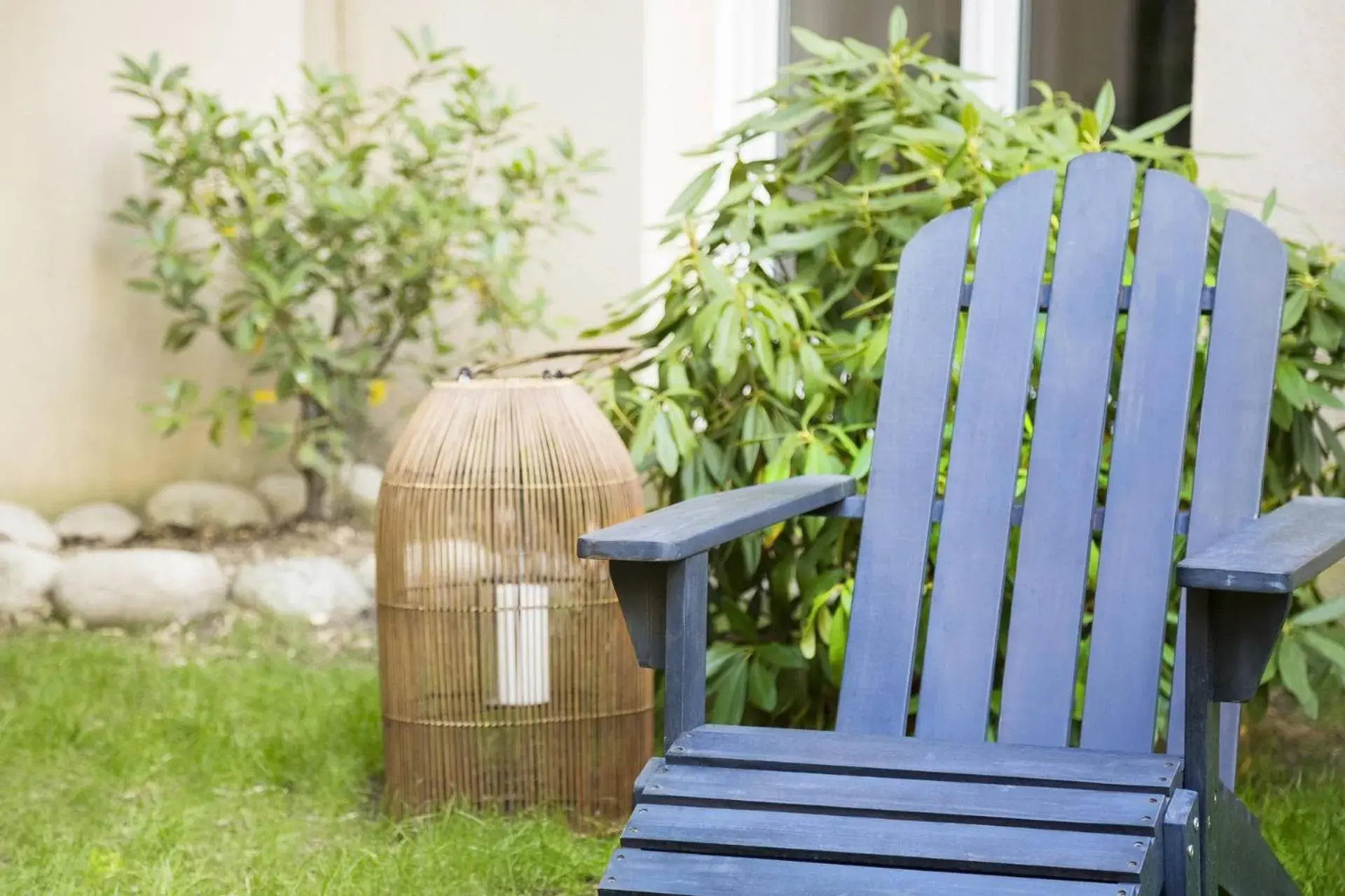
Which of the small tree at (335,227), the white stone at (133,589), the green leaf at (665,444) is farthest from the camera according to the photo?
the small tree at (335,227)

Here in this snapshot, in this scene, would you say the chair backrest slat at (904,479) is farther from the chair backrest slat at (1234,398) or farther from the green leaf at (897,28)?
the green leaf at (897,28)

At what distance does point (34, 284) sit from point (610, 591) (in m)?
2.78

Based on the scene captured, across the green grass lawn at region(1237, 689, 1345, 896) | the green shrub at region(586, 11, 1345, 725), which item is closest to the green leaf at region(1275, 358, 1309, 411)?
the green shrub at region(586, 11, 1345, 725)

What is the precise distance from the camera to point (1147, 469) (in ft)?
6.55

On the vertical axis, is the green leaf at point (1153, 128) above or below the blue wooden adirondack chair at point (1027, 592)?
above

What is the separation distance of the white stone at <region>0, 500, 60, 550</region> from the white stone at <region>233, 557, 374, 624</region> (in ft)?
2.13

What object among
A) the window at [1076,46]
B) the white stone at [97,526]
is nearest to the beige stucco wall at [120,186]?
the white stone at [97,526]

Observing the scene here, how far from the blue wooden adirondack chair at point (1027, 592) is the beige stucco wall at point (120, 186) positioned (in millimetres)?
2314

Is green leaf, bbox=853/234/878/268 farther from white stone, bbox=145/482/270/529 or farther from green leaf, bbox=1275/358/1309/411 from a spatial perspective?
white stone, bbox=145/482/270/529

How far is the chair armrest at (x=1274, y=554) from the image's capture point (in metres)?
1.38

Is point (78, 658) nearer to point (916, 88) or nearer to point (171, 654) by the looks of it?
point (171, 654)

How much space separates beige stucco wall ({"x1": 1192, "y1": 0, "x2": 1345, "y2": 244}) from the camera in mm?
2941

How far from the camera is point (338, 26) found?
4.86 meters

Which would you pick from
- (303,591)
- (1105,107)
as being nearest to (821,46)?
(1105,107)
